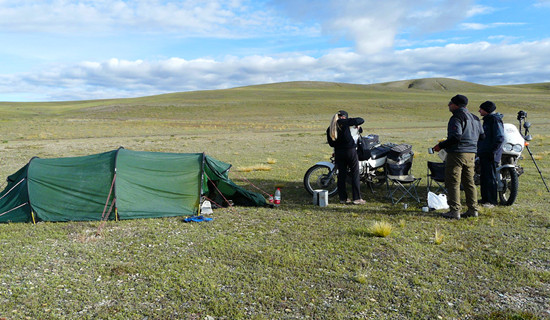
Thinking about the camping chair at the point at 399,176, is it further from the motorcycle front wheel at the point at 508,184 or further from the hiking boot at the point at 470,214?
the motorcycle front wheel at the point at 508,184

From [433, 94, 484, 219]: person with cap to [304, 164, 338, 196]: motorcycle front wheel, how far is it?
2.69m

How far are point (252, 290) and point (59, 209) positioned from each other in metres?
4.96

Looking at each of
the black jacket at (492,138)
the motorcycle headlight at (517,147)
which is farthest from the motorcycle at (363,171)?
the motorcycle headlight at (517,147)

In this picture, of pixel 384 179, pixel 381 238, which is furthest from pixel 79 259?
pixel 384 179

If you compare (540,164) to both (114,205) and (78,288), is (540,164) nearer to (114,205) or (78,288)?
(114,205)

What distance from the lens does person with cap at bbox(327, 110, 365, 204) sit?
28.1ft

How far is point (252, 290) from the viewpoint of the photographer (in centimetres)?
479

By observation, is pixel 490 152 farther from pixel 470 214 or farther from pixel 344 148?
pixel 344 148

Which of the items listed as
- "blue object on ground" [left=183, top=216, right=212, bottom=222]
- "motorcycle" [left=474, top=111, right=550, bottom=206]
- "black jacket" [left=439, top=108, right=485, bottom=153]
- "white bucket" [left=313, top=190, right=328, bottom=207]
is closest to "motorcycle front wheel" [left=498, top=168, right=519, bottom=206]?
"motorcycle" [left=474, top=111, right=550, bottom=206]

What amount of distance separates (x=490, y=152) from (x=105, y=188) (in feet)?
25.4

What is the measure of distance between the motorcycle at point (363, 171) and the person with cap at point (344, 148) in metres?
0.42

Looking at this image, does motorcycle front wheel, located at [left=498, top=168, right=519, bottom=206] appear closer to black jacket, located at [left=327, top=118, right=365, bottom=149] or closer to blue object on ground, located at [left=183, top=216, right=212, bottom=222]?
black jacket, located at [left=327, top=118, right=365, bottom=149]

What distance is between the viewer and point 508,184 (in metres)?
8.72

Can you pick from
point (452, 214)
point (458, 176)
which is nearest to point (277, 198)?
point (452, 214)
